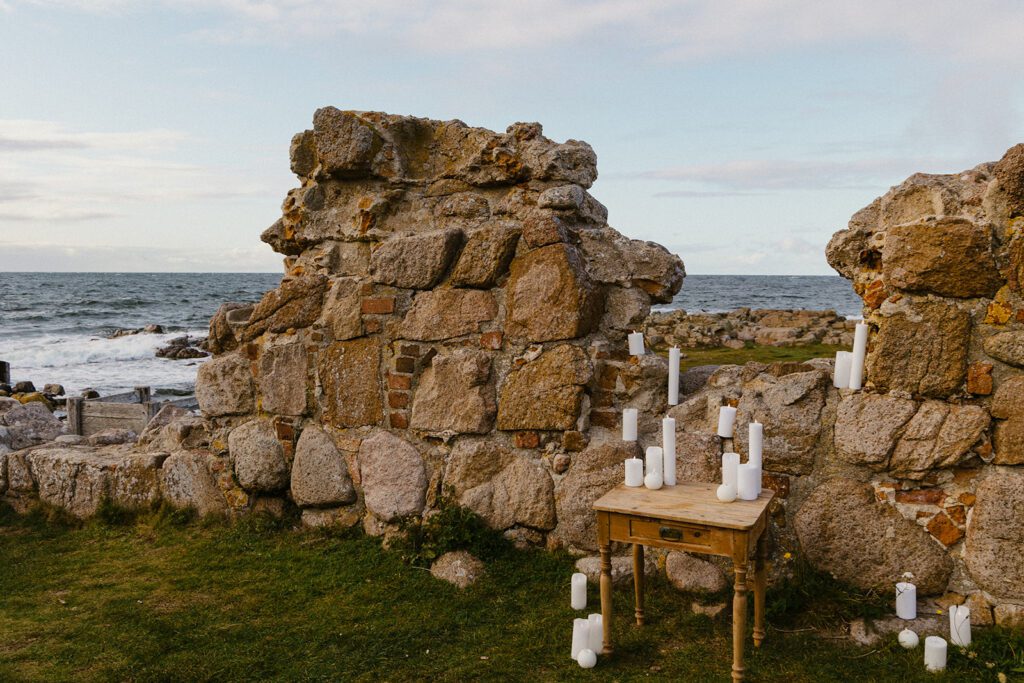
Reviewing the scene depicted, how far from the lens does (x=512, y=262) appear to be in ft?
15.3

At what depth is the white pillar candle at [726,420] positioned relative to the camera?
401 cm

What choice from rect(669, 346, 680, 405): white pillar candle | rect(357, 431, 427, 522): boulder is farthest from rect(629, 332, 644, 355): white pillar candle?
rect(357, 431, 427, 522): boulder

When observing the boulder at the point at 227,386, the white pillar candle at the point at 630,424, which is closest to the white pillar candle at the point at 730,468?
the white pillar candle at the point at 630,424

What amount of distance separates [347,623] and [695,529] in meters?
1.78

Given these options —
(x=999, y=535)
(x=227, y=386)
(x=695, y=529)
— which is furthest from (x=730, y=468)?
(x=227, y=386)

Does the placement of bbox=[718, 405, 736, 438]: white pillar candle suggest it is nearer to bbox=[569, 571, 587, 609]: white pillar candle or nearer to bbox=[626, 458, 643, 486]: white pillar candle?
bbox=[626, 458, 643, 486]: white pillar candle

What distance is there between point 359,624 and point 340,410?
1516mm

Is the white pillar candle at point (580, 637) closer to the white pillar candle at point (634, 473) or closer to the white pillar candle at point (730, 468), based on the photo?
→ the white pillar candle at point (634, 473)

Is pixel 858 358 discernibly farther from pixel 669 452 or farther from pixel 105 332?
pixel 105 332

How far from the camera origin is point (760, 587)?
11.7 feet

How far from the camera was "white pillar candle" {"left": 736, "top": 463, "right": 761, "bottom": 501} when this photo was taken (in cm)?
345

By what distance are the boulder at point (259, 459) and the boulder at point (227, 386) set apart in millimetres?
187

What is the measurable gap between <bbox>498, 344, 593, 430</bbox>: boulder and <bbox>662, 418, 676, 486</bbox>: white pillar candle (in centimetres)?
75

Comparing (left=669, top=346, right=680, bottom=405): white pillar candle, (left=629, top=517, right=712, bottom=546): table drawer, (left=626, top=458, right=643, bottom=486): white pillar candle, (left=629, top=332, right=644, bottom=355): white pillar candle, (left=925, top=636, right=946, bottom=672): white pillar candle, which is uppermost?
(left=629, top=332, right=644, bottom=355): white pillar candle
